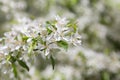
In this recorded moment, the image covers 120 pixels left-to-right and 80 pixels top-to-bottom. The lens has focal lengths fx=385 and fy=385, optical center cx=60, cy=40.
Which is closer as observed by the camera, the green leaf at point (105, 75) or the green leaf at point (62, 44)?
the green leaf at point (62, 44)

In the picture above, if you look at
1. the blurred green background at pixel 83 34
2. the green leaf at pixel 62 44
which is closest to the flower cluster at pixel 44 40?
the green leaf at pixel 62 44

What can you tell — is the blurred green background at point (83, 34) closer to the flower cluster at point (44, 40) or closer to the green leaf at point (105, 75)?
the green leaf at point (105, 75)

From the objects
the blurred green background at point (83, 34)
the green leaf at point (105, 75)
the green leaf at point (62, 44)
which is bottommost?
the green leaf at point (105, 75)

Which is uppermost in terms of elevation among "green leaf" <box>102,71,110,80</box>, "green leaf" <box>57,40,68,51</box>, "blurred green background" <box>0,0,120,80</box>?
"green leaf" <box>57,40,68,51</box>

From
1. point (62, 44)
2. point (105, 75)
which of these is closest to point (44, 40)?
point (62, 44)

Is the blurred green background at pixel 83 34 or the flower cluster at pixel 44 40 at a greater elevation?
the flower cluster at pixel 44 40

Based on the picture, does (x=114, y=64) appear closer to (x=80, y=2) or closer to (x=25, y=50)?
(x=80, y=2)

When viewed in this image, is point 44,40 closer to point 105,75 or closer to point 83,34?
point 105,75

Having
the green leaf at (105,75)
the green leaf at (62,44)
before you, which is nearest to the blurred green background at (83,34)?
the green leaf at (105,75)

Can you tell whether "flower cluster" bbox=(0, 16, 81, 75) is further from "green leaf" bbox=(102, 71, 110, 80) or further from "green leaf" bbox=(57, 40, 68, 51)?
"green leaf" bbox=(102, 71, 110, 80)

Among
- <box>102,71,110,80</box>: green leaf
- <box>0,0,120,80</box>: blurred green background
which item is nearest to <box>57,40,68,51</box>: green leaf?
<box>0,0,120,80</box>: blurred green background

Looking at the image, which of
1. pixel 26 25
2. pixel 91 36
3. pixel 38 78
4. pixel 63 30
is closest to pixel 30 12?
pixel 91 36
